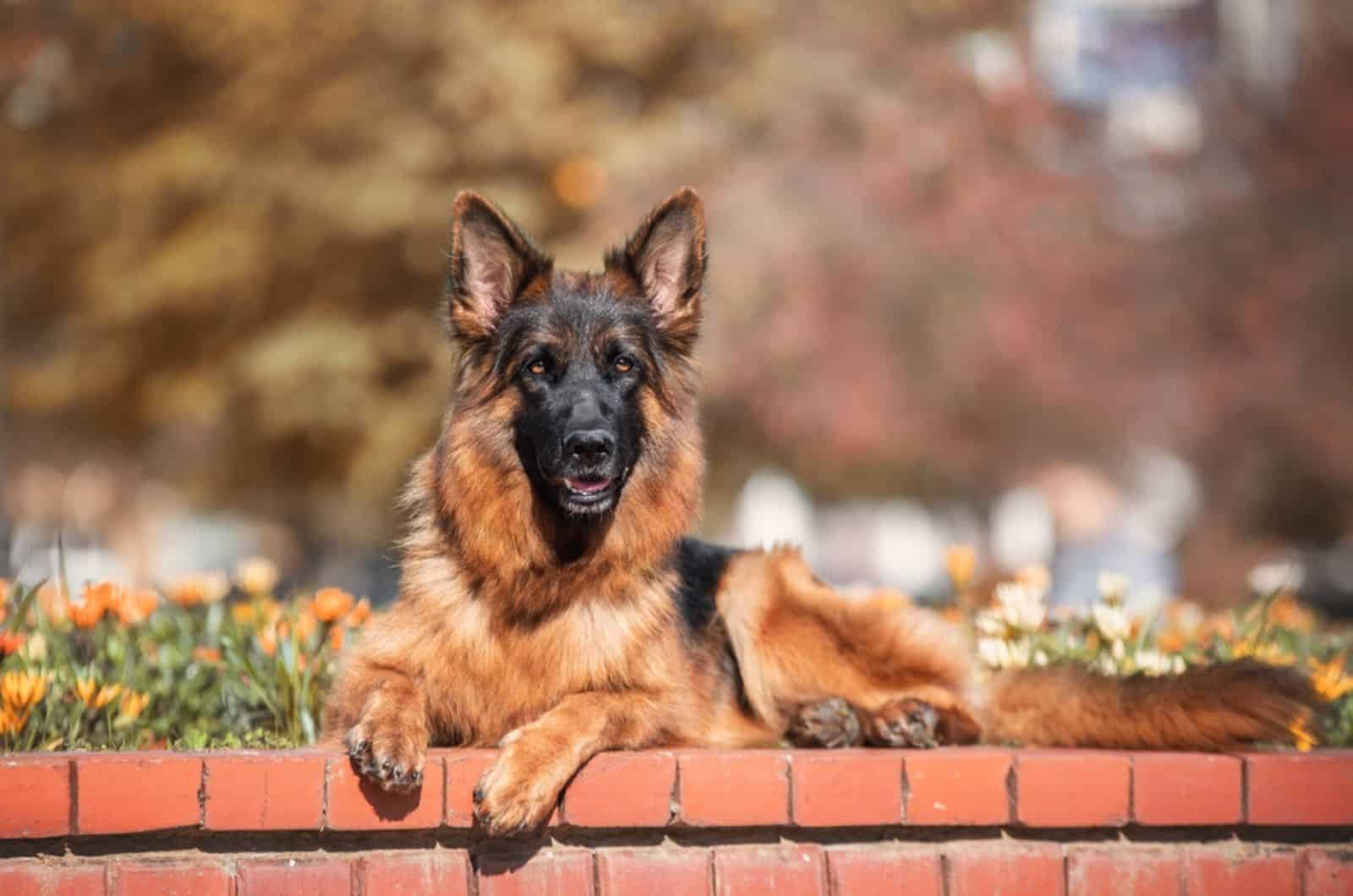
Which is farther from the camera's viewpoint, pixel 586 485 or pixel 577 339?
pixel 577 339

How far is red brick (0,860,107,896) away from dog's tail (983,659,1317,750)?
9.52ft

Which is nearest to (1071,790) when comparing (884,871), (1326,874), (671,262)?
(884,871)

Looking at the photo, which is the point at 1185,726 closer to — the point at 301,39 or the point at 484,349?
the point at 484,349

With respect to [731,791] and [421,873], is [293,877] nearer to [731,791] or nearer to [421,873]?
[421,873]

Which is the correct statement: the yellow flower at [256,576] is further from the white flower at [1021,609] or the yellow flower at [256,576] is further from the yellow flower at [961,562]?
the white flower at [1021,609]

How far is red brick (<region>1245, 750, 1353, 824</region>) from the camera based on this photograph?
4.19 m

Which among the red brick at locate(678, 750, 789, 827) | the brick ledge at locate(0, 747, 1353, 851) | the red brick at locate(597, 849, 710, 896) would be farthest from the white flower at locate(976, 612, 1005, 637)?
the red brick at locate(597, 849, 710, 896)

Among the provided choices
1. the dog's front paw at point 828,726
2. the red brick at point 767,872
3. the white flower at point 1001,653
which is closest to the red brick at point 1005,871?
the red brick at point 767,872

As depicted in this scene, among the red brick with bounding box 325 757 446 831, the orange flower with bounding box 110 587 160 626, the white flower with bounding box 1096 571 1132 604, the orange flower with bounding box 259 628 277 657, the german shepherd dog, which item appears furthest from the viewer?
the white flower with bounding box 1096 571 1132 604

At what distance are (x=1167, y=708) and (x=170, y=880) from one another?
2.93 metres

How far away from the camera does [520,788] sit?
Result: 12.4ft

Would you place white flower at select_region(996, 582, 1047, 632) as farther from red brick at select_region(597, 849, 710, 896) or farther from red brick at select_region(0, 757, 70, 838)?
red brick at select_region(0, 757, 70, 838)

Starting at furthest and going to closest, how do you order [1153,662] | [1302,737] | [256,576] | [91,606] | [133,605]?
[256,576]
[133,605]
[1153,662]
[91,606]
[1302,737]

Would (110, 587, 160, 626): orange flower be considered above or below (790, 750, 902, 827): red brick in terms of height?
above
